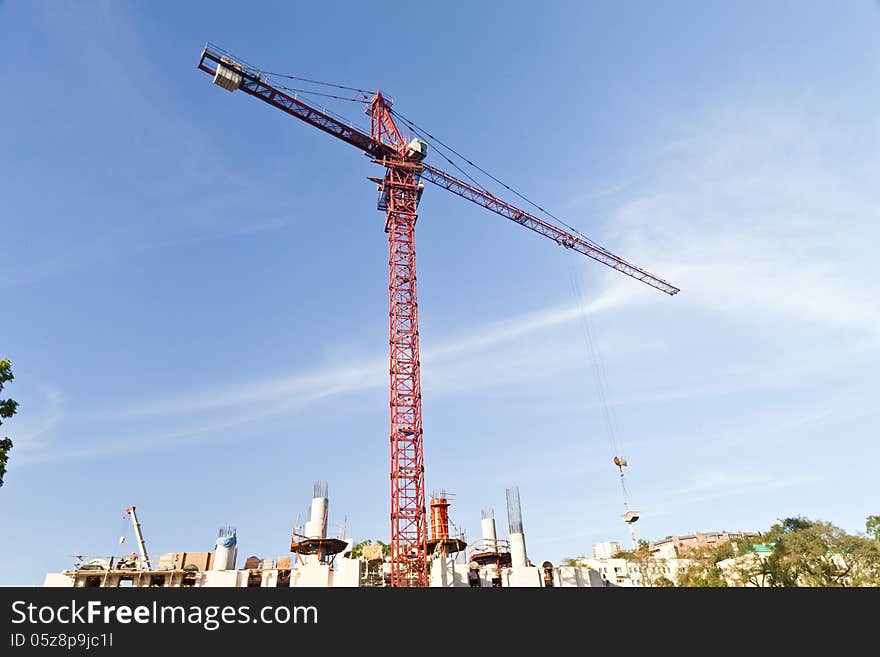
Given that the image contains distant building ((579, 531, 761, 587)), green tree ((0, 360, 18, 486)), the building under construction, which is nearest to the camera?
green tree ((0, 360, 18, 486))

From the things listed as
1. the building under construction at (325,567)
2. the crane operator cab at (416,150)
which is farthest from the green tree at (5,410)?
the crane operator cab at (416,150)

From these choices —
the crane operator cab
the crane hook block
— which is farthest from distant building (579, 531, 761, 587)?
the crane hook block

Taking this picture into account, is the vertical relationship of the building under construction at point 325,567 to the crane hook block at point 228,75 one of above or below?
below

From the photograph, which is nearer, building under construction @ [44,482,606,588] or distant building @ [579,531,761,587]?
building under construction @ [44,482,606,588]

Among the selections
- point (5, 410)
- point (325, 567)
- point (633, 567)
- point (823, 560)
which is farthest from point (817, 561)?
point (5, 410)

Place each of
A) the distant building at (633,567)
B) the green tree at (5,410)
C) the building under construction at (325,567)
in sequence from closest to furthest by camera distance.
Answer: the green tree at (5,410), the building under construction at (325,567), the distant building at (633,567)

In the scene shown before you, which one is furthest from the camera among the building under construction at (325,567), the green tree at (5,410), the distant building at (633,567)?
the distant building at (633,567)

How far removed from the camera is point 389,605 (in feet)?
62.9

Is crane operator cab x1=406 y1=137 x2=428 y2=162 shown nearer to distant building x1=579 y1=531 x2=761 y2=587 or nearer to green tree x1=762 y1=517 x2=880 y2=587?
distant building x1=579 y1=531 x2=761 y2=587

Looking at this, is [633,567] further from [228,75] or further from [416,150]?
[228,75]

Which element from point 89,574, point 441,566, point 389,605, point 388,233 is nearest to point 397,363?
point 388,233

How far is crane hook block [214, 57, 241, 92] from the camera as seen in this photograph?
53.7 metres

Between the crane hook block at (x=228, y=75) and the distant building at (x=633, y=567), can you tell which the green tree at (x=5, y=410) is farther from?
the distant building at (x=633, y=567)

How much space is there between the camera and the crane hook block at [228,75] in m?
53.7
